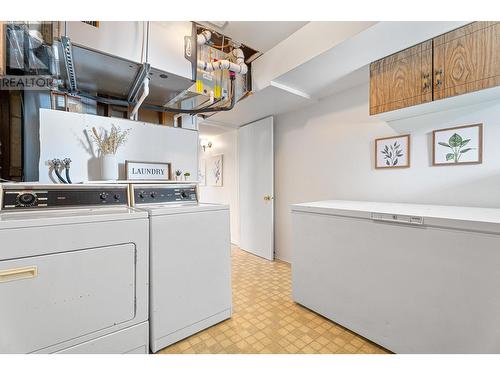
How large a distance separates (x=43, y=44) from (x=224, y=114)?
208 centimetres

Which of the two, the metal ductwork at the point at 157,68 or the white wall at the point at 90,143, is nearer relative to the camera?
the metal ductwork at the point at 157,68

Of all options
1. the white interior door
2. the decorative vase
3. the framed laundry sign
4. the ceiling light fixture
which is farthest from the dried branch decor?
the ceiling light fixture

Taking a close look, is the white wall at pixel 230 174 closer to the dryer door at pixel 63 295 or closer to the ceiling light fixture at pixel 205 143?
the ceiling light fixture at pixel 205 143

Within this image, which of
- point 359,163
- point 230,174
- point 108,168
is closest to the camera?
point 108,168

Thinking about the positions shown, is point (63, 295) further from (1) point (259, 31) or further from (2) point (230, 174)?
(2) point (230, 174)

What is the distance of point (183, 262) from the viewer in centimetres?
155

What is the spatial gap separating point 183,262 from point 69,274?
0.64 metres

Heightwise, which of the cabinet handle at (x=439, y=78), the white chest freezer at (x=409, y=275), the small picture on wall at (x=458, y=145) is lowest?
the white chest freezer at (x=409, y=275)

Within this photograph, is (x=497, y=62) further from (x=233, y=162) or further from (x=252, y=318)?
(x=233, y=162)

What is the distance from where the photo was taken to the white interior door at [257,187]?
3.32 meters

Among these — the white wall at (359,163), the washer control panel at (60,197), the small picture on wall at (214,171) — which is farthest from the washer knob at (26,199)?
the small picture on wall at (214,171)

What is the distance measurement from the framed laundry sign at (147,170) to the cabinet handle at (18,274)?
1.13 metres

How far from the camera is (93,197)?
1.48 m

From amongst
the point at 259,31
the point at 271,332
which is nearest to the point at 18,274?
the point at 271,332
